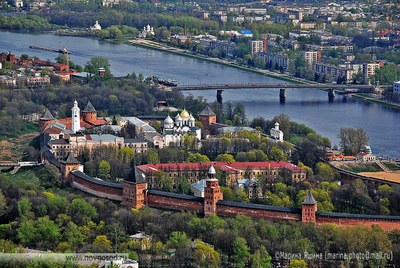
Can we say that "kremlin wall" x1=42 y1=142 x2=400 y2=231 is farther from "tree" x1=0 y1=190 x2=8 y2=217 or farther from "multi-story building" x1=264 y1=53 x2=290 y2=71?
"multi-story building" x1=264 y1=53 x2=290 y2=71

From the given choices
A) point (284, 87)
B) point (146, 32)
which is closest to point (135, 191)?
point (284, 87)

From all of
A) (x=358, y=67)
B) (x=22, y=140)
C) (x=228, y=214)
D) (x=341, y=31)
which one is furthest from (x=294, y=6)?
(x=228, y=214)

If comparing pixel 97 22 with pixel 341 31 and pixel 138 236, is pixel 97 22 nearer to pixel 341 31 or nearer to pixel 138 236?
pixel 341 31

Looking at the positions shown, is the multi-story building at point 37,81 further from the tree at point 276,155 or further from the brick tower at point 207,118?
the tree at point 276,155

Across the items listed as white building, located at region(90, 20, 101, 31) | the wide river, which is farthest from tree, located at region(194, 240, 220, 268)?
white building, located at region(90, 20, 101, 31)

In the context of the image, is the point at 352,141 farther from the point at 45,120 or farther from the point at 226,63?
the point at 226,63
